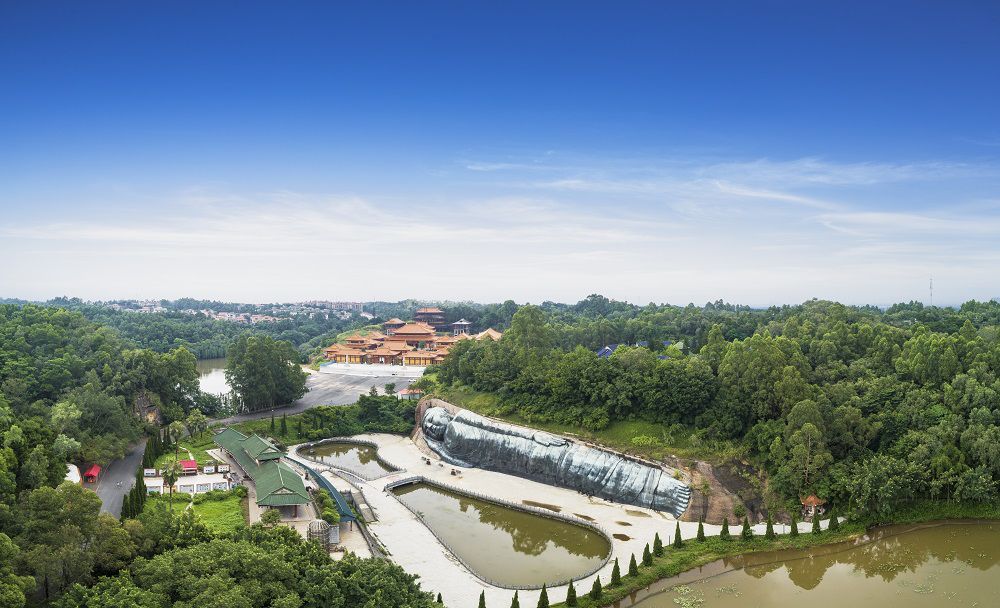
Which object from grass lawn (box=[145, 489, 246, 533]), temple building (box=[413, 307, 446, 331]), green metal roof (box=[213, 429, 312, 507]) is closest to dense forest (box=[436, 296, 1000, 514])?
green metal roof (box=[213, 429, 312, 507])

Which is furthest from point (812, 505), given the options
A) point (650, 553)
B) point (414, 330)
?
point (414, 330)

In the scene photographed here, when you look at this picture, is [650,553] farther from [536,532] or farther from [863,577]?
[863,577]

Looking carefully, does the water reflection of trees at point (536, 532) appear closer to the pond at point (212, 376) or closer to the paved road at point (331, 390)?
the paved road at point (331, 390)

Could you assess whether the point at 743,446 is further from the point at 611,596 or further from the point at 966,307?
the point at 966,307

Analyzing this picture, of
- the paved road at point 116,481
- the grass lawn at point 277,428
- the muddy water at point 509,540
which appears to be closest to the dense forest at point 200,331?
the grass lawn at point 277,428

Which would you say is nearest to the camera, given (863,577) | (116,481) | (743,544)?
(863,577)

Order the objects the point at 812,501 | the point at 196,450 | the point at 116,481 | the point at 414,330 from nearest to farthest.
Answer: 1. the point at 812,501
2. the point at 116,481
3. the point at 196,450
4. the point at 414,330

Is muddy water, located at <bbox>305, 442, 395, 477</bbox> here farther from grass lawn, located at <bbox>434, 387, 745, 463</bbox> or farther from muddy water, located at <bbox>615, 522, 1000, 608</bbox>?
muddy water, located at <bbox>615, 522, 1000, 608</bbox>

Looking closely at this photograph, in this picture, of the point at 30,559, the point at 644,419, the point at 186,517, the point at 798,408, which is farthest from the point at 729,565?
the point at 30,559
